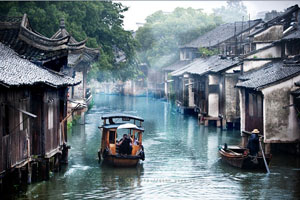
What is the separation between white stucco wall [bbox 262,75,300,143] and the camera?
2698 centimetres

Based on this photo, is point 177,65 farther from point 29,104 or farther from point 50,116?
point 29,104

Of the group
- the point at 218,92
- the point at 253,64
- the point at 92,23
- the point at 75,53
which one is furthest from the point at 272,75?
the point at 92,23

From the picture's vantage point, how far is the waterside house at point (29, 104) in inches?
709

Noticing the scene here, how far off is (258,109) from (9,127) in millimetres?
14813

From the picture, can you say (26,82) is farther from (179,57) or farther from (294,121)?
(179,57)

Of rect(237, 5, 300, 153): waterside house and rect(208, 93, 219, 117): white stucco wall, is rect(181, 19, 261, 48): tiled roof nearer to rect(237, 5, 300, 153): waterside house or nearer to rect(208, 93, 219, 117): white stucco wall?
rect(208, 93, 219, 117): white stucco wall

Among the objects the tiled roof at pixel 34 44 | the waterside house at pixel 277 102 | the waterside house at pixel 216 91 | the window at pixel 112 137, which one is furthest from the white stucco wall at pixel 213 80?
the tiled roof at pixel 34 44

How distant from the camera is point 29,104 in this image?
20578 mm

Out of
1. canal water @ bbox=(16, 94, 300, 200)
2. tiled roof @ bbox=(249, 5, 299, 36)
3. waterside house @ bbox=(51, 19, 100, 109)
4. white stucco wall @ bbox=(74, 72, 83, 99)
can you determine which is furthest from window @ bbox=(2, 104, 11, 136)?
tiled roof @ bbox=(249, 5, 299, 36)

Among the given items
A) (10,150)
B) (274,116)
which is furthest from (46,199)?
(274,116)

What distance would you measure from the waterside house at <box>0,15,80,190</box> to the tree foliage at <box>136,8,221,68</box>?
52.7 metres

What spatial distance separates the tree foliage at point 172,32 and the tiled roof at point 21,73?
54653 millimetres

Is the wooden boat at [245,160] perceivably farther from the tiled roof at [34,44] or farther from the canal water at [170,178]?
the tiled roof at [34,44]

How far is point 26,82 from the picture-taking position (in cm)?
1806
